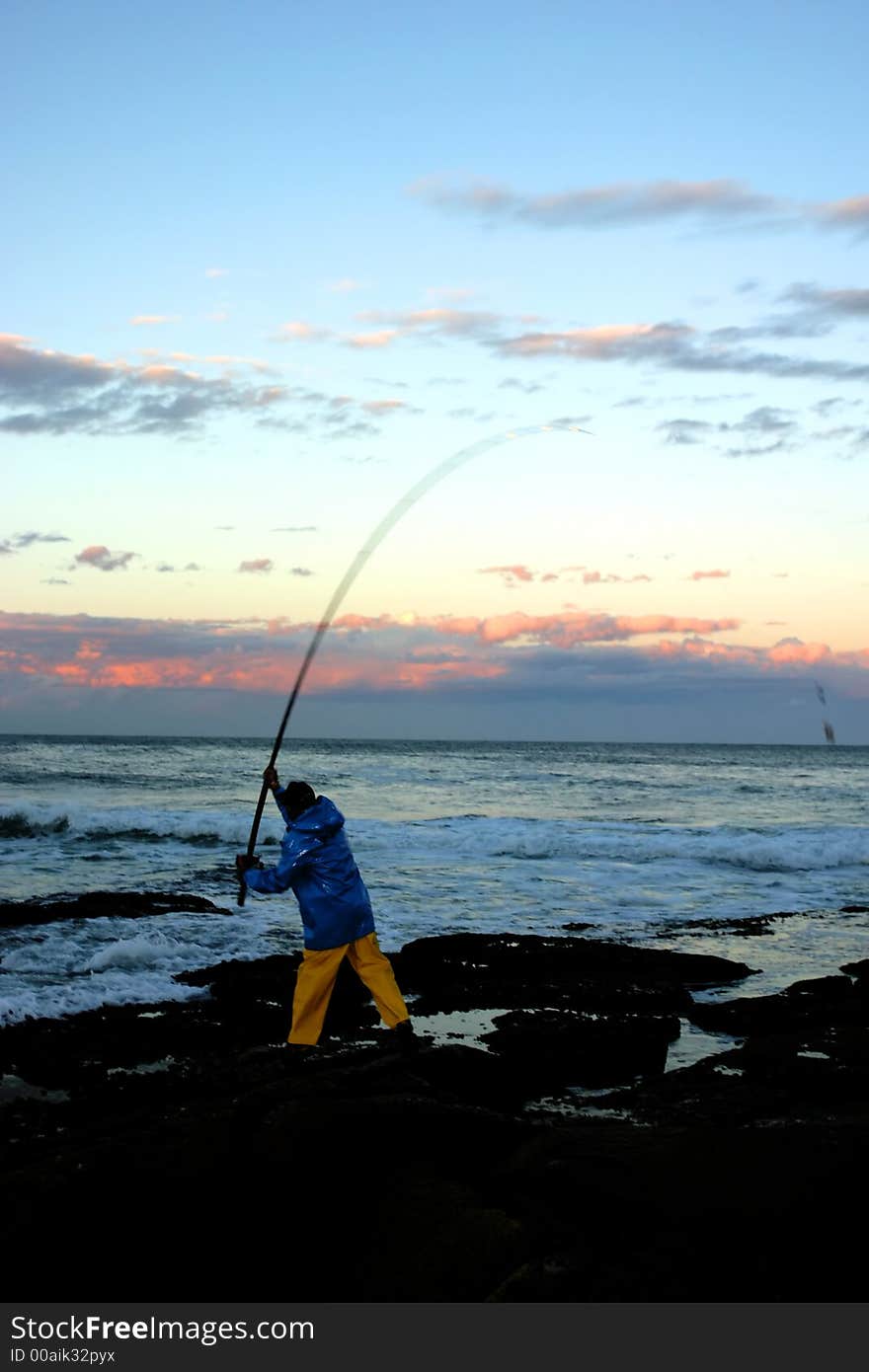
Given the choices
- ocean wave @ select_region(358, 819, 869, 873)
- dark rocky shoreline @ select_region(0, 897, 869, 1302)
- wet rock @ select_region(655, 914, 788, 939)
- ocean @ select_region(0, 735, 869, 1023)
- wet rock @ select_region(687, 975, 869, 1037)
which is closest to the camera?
dark rocky shoreline @ select_region(0, 897, 869, 1302)

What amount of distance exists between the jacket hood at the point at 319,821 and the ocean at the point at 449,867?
12.6 feet

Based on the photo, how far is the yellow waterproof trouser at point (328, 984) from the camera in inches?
267

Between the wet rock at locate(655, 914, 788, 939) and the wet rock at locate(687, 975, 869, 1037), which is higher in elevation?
the wet rock at locate(687, 975, 869, 1037)

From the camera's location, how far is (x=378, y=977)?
22.6ft

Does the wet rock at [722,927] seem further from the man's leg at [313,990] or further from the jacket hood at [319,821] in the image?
the jacket hood at [319,821]

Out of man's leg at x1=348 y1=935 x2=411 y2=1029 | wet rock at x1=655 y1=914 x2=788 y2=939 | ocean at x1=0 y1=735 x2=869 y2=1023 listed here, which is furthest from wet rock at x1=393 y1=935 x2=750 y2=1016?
man's leg at x1=348 y1=935 x2=411 y2=1029

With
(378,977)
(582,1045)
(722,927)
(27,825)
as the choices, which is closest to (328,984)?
(378,977)

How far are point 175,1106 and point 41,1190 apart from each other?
1.99 m

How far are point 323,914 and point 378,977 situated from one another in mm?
591

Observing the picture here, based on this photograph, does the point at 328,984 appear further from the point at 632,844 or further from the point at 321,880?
the point at 632,844

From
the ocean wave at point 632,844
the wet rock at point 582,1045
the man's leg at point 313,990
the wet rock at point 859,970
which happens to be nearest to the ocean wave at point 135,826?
the ocean wave at point 632,844

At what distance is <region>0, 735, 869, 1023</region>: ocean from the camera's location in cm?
1165

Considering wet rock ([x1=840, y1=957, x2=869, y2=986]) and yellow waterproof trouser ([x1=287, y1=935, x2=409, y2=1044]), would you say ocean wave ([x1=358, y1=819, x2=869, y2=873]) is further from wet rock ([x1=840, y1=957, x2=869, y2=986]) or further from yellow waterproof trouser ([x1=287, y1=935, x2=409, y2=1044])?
yellow waterproof trouser ([x1=287, y1=935, x2=409, y2=1044])
